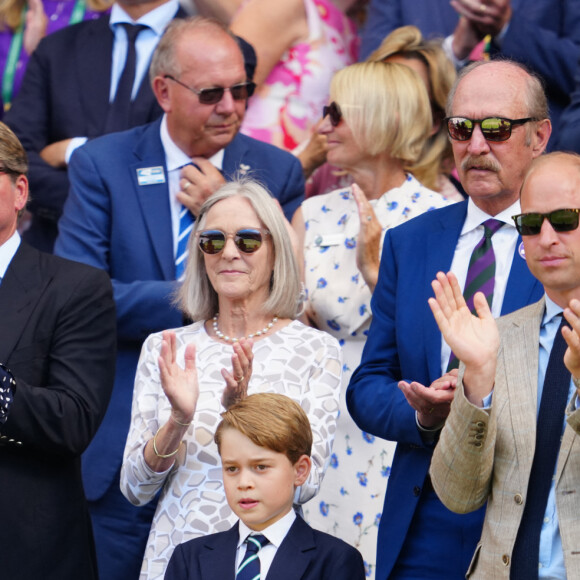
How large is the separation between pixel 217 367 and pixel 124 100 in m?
2.22

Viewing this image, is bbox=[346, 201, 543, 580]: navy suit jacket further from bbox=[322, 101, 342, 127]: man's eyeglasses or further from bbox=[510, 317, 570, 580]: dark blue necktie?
bbox=[322, 101, 342, 127]: man's eyeglasses

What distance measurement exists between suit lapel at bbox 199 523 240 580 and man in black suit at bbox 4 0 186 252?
105 inches

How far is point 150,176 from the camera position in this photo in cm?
509

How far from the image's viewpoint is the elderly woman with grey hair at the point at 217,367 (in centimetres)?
382

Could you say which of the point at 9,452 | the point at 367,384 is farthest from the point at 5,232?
the point at 367,384

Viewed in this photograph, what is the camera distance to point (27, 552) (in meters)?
3.77

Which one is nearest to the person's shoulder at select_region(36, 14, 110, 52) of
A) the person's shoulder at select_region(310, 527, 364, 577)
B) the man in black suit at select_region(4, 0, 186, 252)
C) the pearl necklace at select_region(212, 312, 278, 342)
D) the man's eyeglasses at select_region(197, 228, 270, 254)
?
the man in black suit at select_region(4, 0, 186, 252)

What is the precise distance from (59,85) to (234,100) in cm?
119

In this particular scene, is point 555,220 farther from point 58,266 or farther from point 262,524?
point 58,266

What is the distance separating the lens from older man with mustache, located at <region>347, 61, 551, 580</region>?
3.65 metres

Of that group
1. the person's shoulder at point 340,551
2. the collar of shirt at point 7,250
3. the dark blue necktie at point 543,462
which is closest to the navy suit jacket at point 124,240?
the collar of shirt at point 7,250

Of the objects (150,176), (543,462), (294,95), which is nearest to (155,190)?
(150,176)

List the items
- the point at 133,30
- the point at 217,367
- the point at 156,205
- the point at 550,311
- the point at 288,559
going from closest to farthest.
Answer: the point at 550,311, the point at 288,559, the point at 217,367, the point at 156,205, the point at 133,30

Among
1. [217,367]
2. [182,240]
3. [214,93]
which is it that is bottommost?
[217,367]
